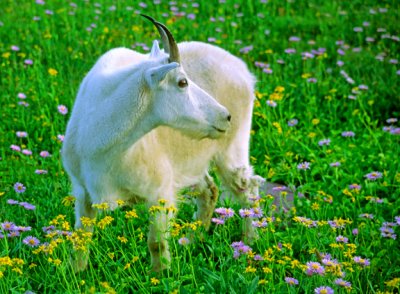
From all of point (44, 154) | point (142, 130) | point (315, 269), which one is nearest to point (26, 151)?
point (44, 154)

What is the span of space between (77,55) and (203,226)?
3650 millimetres

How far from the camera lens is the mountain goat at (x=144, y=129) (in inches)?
173

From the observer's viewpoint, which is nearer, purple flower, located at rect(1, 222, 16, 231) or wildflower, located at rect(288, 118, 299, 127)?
purple flower, located at rect(1, 222, 16, 231)

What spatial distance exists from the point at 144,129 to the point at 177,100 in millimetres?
281

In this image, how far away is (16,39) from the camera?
8633 mm

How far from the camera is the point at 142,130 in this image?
4480mm

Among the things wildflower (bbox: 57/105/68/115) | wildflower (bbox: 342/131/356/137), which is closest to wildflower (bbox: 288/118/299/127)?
wildflower (bbox: 342/131/356/137)

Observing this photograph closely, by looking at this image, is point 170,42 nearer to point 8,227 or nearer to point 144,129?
point 144,129

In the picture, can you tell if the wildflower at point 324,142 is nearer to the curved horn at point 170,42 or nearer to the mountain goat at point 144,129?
the mountain goat at point 144,129

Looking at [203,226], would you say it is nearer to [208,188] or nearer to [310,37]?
[208,188]

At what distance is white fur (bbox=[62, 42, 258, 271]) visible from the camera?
14.5ft

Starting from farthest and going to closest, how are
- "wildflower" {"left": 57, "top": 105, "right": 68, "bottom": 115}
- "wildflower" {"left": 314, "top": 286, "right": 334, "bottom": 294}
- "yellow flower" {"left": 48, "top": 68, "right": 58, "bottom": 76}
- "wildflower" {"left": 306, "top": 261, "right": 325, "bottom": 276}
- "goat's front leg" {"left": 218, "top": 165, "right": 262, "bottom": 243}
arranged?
1. "yellow flower" {"left": 48, "top": 68, "right": 58, "bottom": 76}
2. "wildflower" {"left": 57, "top": 105, "right": 68, "bottom": 115}
3. "goat's front leg" {"left": 218, "top": 165, "right": 262, "bottom": 243}
4. "wildflower" {"left": 306, "top": 261, "right": 325, "bottom": 276}
5. "wildflower" {"left": 314, "top": 286, "right": 334, "bottom": 294}

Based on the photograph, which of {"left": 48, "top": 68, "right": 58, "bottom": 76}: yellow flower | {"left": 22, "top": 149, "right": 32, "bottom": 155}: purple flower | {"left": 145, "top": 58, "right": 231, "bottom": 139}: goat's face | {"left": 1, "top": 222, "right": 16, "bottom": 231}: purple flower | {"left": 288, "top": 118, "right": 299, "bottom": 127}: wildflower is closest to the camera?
{"left": 145, "top": 58, "right": 231, "bottom": 139}: goat's face

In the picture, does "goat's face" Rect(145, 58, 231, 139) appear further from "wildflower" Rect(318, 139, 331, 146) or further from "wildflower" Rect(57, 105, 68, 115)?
"wildflower" Rect(57, 105, 68, 115)
